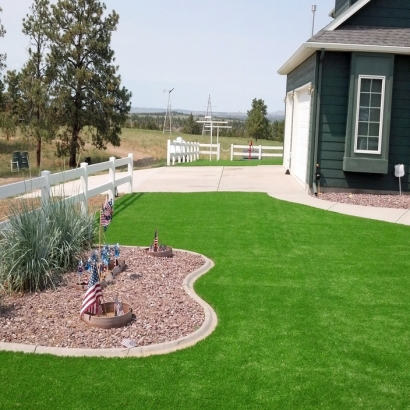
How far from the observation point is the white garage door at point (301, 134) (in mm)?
13883

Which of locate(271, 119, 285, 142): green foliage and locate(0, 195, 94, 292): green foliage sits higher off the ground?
locate(271, 119, 285, 142): green foliage

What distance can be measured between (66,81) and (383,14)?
22.6 meters

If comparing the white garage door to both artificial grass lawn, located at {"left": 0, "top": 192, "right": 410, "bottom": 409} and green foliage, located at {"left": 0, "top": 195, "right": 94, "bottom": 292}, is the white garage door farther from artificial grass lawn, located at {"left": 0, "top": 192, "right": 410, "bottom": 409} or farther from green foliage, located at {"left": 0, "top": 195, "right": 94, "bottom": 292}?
green foliage, located at {"left": 0, "top": 195, "right": 94, "bottom": 292}

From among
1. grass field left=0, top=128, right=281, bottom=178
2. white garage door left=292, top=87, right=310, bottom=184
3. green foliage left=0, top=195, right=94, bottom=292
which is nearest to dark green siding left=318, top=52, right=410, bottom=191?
white garage door left=292, top=87, right=310, bottom=184

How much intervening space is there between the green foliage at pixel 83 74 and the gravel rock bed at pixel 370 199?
2159 cm

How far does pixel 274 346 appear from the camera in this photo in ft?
15.1

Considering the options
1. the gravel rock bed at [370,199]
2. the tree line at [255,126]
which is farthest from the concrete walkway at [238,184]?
the tree line at [255,126]

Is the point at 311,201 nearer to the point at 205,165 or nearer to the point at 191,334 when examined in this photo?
the point at 191,334

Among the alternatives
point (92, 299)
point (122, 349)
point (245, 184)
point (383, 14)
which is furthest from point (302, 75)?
point (122, 349)

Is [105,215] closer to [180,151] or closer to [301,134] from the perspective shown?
[301,134]

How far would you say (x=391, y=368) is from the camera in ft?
14.0

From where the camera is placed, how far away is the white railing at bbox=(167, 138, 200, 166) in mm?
22312

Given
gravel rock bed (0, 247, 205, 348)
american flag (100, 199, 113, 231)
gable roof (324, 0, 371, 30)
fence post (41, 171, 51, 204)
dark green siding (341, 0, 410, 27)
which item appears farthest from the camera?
dark green siding (341, 0, 410, 27)

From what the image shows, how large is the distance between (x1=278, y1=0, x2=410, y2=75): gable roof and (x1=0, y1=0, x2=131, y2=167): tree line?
2078 centimetres
